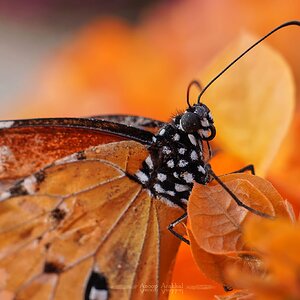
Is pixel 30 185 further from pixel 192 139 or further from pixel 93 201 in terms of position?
pixel 192 139

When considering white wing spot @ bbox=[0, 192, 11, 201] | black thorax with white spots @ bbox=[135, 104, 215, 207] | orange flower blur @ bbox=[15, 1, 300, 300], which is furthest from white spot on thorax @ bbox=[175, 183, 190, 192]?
white wing spot @ bbox=[0, 192, 11, 201]

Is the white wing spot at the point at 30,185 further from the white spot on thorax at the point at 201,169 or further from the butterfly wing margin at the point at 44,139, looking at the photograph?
the white spot on thorax at the point at 201,169

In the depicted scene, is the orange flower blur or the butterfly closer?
the butterfly

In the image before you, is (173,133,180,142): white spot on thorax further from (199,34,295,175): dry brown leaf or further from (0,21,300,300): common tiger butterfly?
(199,34,295,175): dry brown leaf

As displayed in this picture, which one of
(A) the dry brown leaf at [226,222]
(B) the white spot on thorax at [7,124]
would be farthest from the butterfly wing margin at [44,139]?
(A) the dry brown leaf at [226,222]

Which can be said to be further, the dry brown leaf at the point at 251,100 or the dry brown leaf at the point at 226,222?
the dry brown leaf at the point at 251,100

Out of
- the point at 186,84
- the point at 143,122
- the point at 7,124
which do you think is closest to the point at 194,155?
the point at 143,122
